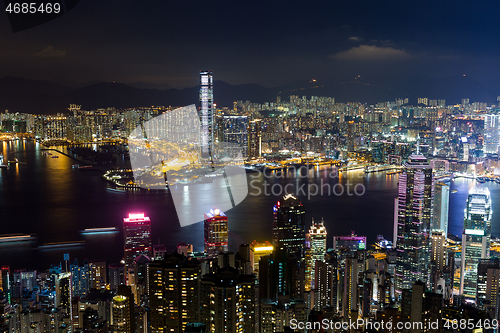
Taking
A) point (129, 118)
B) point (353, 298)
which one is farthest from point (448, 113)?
point (353, 298)

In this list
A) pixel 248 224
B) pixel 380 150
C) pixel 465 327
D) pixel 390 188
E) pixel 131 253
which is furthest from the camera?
pixel 380 150

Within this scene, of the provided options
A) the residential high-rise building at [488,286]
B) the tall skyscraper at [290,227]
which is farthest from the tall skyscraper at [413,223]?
the tall skyscraper at [290,227]

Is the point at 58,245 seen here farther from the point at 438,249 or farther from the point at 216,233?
the point at 438,249

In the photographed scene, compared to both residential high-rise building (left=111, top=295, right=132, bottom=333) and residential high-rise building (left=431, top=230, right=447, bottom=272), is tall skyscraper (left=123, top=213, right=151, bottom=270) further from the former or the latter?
residential high-rise building (left=431, top=230, right=447, bottom=272)

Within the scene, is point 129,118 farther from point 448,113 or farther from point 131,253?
point 448,113

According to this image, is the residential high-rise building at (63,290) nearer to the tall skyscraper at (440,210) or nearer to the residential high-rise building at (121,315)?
the residential high-rise building at (121,315)
